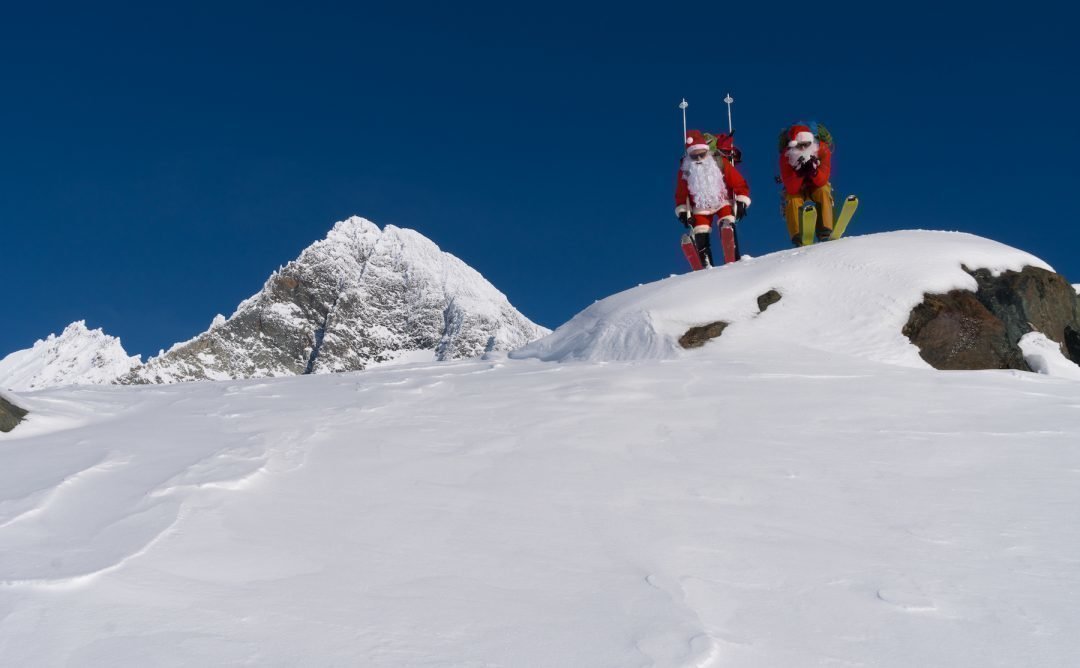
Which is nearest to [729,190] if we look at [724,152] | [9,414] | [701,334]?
[724,152]

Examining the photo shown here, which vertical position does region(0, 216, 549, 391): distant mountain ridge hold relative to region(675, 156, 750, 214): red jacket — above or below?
above

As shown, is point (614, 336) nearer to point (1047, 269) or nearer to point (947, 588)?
point (1047, 269)

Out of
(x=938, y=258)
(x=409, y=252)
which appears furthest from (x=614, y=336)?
(x=409, y=252)

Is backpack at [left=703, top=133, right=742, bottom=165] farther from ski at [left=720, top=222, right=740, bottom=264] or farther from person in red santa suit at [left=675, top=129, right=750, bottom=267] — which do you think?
ski at [left=720, top=222, right=740, bottom=264]

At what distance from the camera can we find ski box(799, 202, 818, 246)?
10211 mm

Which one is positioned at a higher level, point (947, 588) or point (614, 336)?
point (614, 336)

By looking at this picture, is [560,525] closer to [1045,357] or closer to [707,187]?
[1045,357]

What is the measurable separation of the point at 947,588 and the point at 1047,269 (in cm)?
720

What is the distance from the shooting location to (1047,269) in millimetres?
8398

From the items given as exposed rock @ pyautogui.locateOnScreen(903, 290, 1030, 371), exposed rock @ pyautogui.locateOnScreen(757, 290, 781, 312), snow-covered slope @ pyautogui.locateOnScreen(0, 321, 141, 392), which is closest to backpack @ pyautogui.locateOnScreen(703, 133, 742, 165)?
exposed rock @ pyautogui.locateOnScreen(757, 290, 781, 312)

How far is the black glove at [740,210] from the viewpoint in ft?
35.2

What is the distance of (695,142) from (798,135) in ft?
4.09

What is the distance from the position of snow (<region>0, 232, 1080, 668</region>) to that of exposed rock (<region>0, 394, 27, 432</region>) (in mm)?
64

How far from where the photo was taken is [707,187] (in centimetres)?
1057
